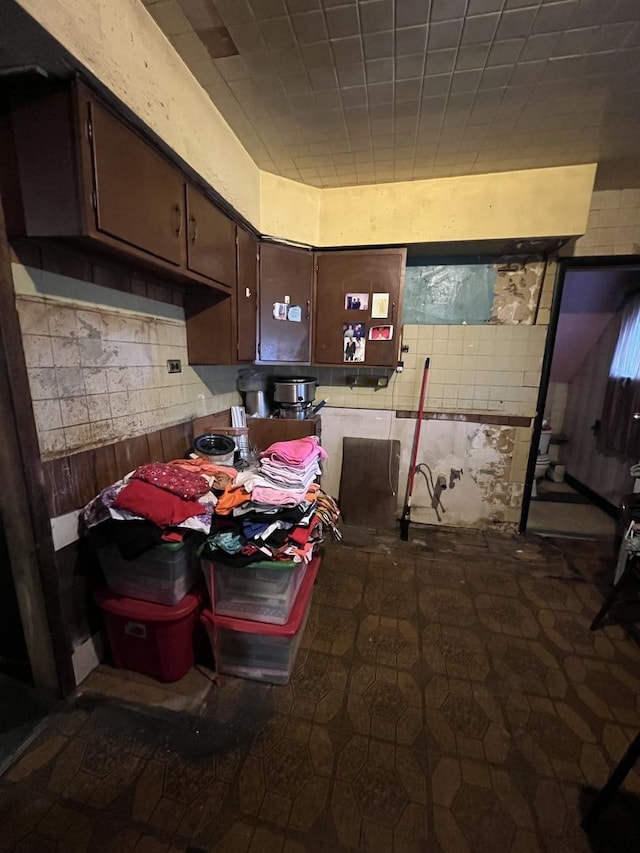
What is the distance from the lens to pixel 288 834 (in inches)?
39.0

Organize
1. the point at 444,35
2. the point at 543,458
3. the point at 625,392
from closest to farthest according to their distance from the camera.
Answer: the point at 444,35, the point at 625,392, the point at 543,458

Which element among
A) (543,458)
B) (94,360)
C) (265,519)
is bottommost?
(543,458)

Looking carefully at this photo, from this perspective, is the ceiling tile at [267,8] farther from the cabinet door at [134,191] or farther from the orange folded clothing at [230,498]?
the orange folded clothing at [230,498]

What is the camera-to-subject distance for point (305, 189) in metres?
2.29

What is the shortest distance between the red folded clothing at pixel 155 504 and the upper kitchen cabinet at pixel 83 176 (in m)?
0.88

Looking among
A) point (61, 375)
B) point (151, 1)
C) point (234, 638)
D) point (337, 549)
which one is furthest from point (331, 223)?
point (234, 638)

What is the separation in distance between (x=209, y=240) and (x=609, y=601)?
2791 millimetres

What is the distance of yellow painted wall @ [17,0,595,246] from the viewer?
3.61 feet

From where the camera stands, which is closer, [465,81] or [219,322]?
[465,81]

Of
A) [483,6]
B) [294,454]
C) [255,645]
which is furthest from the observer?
[294,454]

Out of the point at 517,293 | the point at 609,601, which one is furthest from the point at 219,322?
the point at 609,601

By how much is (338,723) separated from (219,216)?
2.40 m

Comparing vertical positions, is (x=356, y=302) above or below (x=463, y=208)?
below

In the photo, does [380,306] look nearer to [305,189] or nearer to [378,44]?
[305,189]
